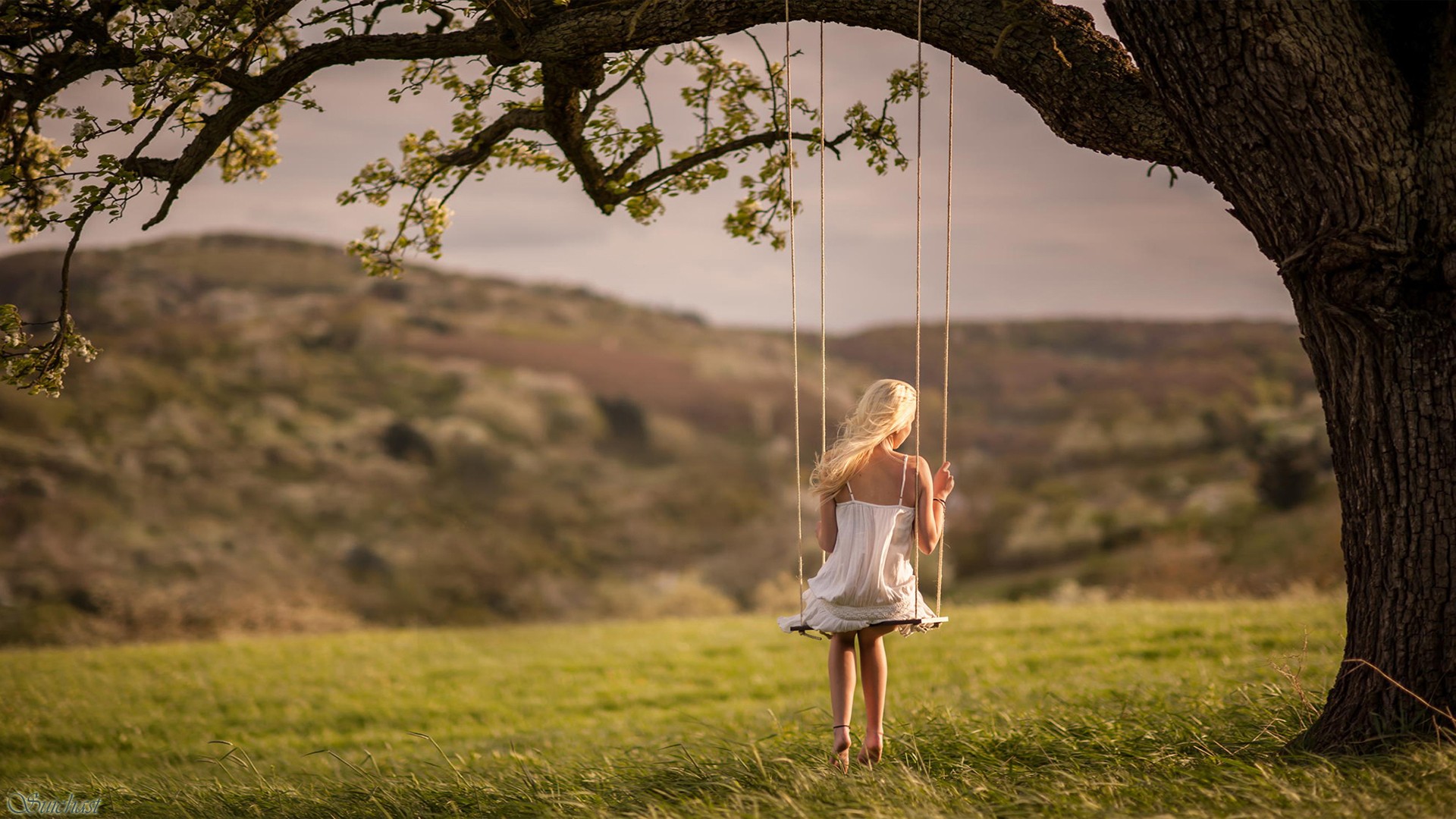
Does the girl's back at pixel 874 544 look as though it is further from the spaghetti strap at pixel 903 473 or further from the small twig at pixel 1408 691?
the small twig at pixel 1408 691

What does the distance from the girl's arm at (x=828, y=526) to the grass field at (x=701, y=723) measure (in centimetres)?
94

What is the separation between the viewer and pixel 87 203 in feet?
15.9

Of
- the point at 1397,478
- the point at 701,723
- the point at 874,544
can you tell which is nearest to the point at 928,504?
the point at 874,544

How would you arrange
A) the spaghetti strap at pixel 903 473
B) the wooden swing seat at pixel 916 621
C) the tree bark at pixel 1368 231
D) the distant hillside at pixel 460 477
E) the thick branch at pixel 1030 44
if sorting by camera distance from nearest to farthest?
the tree bark at pixel 1368 231 < the wooden swing seat at pixel 916 621 < the spaghetti strap at pixel 903 473 < the thick branch at pixel 1030 44 < the distant hillside at pixel 460 477

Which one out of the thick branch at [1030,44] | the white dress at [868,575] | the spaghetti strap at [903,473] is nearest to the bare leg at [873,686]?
the white dress at [868,575]

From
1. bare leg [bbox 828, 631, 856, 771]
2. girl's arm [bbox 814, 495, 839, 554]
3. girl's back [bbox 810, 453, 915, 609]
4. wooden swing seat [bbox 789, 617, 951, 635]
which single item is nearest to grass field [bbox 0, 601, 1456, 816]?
bare leg [bbox 828, 631, 856, 771]

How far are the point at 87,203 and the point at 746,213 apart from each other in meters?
3.62

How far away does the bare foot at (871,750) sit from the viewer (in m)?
4.13

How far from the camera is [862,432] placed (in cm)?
417

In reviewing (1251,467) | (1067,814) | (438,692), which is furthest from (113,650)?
(1251,467)

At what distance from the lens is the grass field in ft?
12.1

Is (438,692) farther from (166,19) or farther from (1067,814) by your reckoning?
(1067,814)

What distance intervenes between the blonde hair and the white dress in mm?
119

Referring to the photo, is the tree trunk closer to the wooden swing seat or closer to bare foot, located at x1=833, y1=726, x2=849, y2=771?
the wooden swing seat
